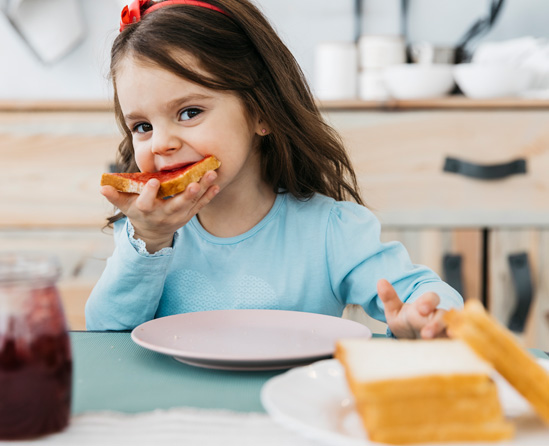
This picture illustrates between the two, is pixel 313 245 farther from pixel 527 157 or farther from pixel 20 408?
pixel 527 157

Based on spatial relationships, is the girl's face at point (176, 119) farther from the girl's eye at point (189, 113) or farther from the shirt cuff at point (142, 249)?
the shirt cuff at point (142, 249)

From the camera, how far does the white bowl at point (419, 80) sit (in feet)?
7.04

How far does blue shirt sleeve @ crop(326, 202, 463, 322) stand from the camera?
3.61 ft

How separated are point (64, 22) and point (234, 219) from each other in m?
1.64

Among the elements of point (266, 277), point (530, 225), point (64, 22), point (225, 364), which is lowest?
point (530, 225)

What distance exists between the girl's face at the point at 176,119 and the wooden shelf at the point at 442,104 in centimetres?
91

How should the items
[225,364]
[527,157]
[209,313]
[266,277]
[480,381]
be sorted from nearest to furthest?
[480,381], [225,364], [209,313], [266,277], [527,157]

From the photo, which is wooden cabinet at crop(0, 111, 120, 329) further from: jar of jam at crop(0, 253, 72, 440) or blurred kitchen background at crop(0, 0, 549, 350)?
jar of jam at crop(0, 253, 72, 440)

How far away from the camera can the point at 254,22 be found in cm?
124

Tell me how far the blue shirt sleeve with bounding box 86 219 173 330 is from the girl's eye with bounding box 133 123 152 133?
20 cm

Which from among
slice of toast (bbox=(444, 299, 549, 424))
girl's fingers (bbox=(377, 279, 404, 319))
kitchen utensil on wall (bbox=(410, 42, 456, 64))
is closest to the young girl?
girl's fingers (bbox=(377, 279, 404, 319))

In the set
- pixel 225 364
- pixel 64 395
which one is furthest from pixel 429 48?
pixel 64 395

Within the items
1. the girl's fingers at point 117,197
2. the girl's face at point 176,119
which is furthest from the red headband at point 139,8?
the girl's fingers at point 117,197

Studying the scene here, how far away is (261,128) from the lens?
1291 mm
